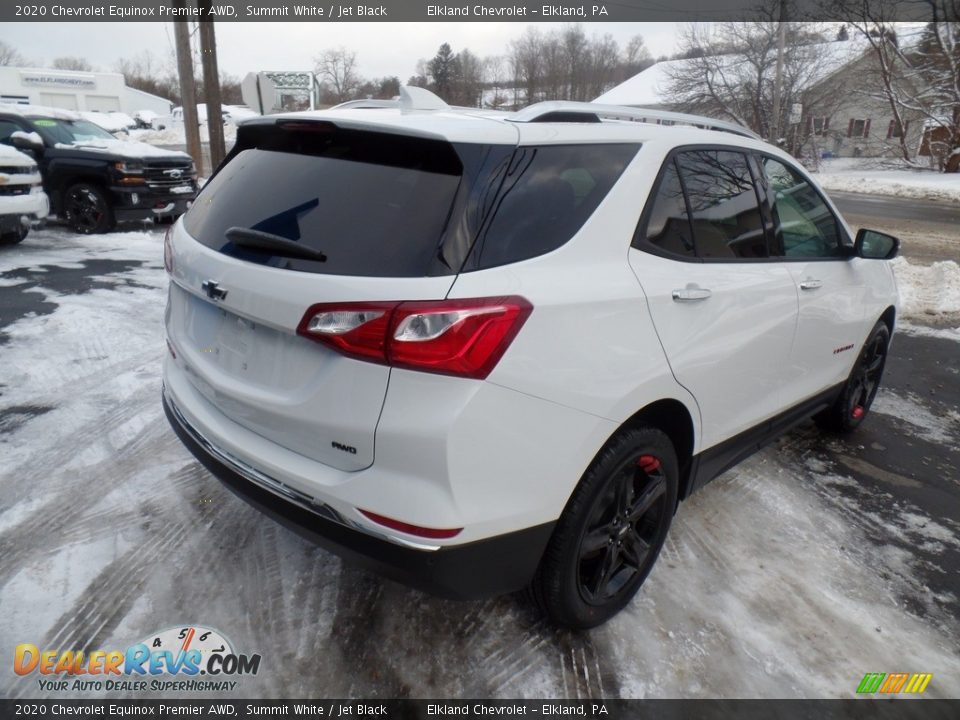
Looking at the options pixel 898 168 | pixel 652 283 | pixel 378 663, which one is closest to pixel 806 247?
pixel 652 283

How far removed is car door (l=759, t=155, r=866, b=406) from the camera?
10.6 feet

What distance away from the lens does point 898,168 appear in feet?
113

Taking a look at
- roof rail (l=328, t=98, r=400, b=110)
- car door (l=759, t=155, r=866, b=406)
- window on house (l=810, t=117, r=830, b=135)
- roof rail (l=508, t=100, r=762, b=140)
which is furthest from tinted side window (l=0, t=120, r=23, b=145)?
window on house (l=810, t=117, r=830, b=135)

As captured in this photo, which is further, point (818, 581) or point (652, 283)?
point (818, 581)

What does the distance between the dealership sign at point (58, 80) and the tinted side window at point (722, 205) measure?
6077 cm

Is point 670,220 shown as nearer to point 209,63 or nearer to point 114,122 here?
point 209,63

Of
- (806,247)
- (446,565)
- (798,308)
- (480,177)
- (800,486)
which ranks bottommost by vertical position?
(800,486)

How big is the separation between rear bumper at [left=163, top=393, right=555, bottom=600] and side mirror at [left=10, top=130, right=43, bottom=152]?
10523 mm

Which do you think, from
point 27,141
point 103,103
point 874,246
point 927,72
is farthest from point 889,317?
point 103,103

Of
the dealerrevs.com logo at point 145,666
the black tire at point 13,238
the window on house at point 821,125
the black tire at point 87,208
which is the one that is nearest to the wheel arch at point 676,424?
the dealerrevs.com logo at point 145,666

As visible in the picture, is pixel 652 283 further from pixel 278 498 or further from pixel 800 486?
pixel 800 486

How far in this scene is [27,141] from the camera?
993 cm

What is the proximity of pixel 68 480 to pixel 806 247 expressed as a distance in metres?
4.01

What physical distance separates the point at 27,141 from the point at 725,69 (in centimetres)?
3553
